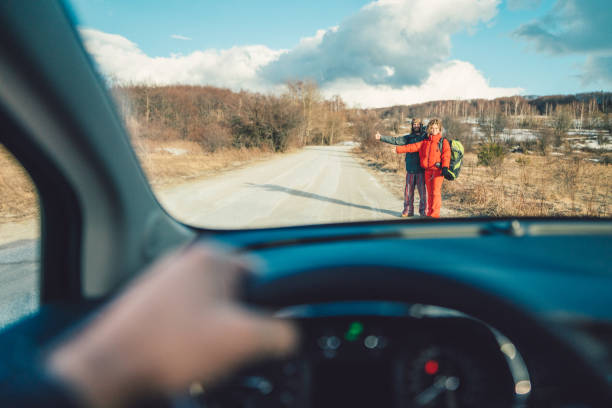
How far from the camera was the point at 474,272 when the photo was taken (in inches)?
71.2

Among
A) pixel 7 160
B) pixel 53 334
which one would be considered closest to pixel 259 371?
pixel 53 334

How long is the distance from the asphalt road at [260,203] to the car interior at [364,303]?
1.63ft

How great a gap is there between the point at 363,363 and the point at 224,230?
1098 millimetres

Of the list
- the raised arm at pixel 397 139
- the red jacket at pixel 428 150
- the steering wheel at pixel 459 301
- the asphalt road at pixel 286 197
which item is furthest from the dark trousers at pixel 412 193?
the steering wheel at pixel 459 301

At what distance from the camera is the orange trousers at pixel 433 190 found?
230 inches

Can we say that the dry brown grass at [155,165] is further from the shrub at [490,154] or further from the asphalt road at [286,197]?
the shrub at [490,154]

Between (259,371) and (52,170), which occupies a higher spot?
(52,170)

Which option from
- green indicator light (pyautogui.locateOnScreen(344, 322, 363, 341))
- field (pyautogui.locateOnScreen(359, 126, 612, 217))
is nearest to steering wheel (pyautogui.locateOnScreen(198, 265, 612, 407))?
green indicator light (pyautogui.locateOnScreen(344, 322, 363, 341))

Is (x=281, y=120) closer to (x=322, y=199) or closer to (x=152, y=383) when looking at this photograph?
(x=322, y=199)

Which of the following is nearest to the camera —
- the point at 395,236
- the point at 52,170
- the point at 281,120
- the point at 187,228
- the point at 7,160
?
the point at 52,170

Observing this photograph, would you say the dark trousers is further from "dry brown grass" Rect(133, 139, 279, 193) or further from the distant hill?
"dry brown grass" Rect(133, 139, 279, 193)

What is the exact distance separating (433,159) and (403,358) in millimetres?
5124

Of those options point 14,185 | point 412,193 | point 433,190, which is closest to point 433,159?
point 433,190

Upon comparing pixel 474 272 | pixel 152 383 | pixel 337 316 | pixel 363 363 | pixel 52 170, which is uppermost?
pixel 52 170
